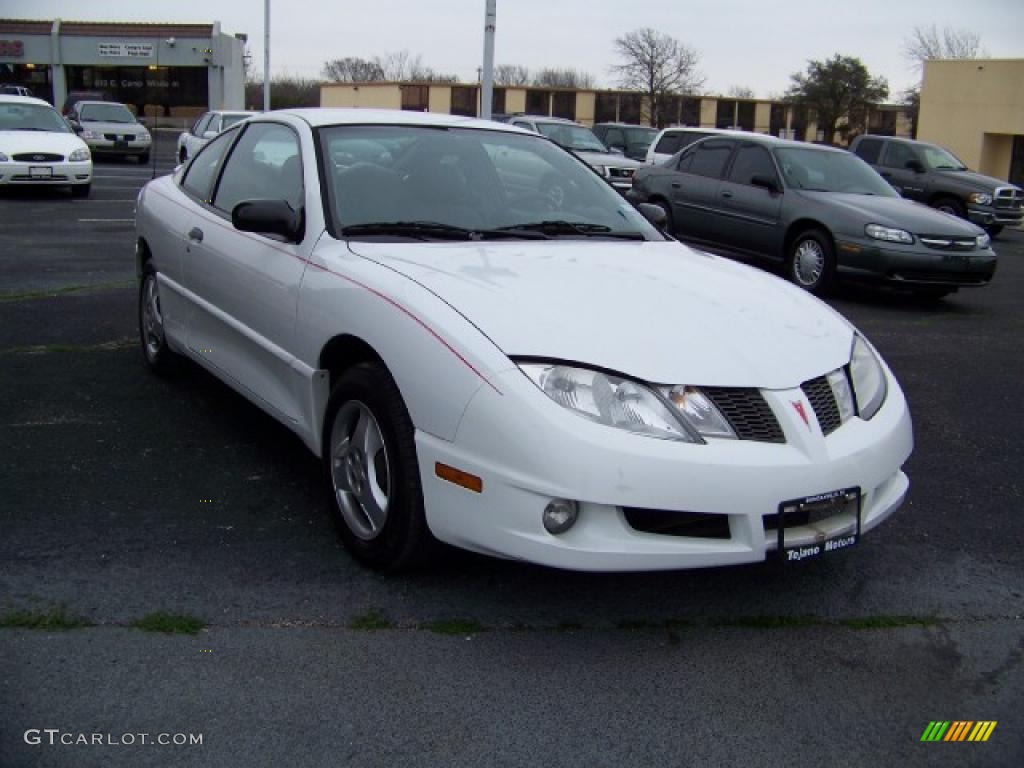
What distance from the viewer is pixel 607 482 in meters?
3.01

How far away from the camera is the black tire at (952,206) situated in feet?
57.4

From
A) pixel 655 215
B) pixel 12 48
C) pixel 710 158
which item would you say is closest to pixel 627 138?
pixel 710 158

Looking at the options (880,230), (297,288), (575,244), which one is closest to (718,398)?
(575,244)

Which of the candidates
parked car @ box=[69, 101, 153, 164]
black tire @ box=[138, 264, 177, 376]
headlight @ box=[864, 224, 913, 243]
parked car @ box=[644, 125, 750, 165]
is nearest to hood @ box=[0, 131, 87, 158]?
parked car @ box=[644, 125, 750, 165]

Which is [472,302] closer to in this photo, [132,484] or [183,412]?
[132,484]

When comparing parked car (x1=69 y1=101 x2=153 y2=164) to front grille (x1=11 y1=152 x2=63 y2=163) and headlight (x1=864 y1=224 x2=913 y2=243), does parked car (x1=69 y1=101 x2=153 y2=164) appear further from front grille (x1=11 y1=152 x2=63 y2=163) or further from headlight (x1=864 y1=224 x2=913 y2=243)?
headlight (x1=864 y1=224 x2=913 y2=243)

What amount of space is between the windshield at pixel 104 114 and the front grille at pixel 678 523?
28122 millimetres

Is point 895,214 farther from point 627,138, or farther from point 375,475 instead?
point 627,138

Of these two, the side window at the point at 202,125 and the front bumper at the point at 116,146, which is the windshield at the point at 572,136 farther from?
the front bumper at the point at 116,146

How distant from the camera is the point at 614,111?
2499 inches

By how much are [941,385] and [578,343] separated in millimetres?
4425

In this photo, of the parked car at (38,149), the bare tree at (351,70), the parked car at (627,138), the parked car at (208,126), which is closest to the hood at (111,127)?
the parked car at (208,126)

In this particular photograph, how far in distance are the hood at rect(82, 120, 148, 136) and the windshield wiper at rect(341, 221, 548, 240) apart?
2586 centimetres

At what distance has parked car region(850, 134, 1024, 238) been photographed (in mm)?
17389
